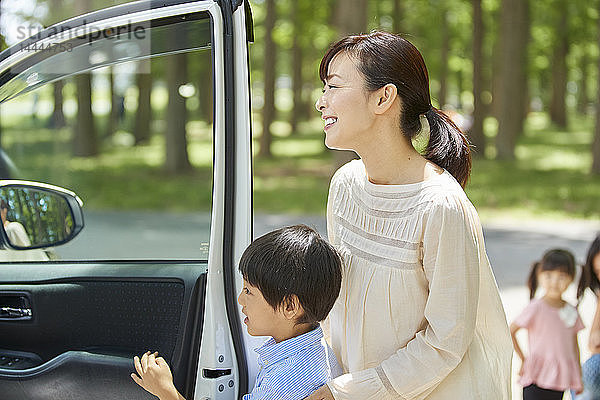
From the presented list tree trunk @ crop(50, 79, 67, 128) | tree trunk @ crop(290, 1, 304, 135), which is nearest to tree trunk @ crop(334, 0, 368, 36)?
tree trunk @ crop(50, 79, 67, 128)

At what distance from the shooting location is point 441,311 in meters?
2.17

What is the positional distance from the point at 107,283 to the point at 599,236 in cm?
247

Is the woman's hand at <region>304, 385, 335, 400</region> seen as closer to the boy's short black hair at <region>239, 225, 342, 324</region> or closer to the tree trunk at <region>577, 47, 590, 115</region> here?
the boy's short black hair at <region>239, 225, 342, 324</region>

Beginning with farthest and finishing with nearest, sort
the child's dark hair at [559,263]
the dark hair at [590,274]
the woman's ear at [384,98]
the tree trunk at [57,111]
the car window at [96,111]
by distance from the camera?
the child's dark hair at [559,263], the dark hair at [590,274], the tree trunk at [57,111], the car window at [96,111], the woman's ear at [384,98]

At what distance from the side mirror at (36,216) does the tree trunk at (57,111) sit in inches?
23.8

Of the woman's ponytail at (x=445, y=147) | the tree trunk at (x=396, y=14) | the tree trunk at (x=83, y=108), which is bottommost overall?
the woman's ponytail at (x=445, y=147)

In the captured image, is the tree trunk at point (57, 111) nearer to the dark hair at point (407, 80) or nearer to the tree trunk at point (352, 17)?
the dark hair at point (407, 80)

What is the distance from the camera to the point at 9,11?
522cm

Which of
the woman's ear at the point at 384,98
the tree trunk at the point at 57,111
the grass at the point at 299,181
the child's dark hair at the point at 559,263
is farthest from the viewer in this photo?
the grass at the point at 299,181

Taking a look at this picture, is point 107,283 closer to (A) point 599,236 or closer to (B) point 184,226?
(A) point 599,236

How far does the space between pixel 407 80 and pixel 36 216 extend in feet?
5.47

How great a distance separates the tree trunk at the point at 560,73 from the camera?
25.9m

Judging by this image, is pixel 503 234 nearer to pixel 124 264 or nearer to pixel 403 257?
pixel 124 264

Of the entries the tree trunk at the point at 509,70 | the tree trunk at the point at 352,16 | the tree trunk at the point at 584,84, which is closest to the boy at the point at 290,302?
the tree trunk at the point at 352,16
